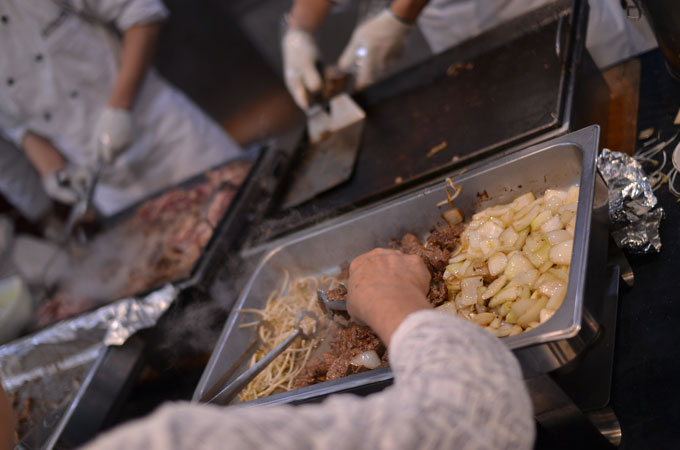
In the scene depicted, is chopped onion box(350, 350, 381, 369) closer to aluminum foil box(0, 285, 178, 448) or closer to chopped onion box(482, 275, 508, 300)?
chopped onion box(482, 275, 508, 300)

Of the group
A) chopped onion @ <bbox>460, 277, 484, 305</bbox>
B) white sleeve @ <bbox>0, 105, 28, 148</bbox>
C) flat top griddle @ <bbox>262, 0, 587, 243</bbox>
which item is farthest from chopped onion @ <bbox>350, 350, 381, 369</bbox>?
white sleeve @ <bbox>0, 105, 28, 148</bbox>

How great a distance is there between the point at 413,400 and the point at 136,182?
150 inches

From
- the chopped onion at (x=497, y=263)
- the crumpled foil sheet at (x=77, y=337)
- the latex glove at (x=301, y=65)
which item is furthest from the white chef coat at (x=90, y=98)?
the chopped onion at (x=497, y=263)

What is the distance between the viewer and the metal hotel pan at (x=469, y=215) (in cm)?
125

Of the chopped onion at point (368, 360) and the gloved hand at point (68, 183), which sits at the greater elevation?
the gloved hand at point (68, 183)

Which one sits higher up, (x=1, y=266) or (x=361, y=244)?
(x=1, y=266)

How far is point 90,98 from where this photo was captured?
4039 millimetres

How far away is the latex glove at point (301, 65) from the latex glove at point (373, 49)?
21 cm

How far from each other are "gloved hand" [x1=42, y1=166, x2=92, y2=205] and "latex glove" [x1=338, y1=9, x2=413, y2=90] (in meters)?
2.30

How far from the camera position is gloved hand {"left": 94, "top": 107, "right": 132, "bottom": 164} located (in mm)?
3727

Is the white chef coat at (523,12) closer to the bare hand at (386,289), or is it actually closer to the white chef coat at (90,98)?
the bare hand at (386,289)

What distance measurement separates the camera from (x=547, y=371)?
1.26 m

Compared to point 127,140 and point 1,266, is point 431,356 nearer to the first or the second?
point 127,140

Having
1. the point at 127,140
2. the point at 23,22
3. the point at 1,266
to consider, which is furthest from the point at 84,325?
the point at 23,22
